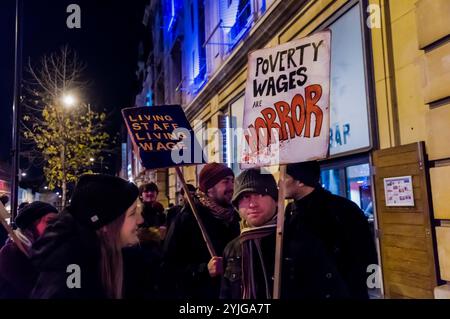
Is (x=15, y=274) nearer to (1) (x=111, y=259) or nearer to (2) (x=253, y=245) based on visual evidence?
(1) (x=111, y=259)

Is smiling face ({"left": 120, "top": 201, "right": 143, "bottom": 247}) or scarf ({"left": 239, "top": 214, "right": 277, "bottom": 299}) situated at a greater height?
smiling face ({"left": 120, "top": 201, "right": 143, "bottom": 247})

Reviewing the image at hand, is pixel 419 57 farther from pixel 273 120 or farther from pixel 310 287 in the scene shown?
pixel 310 287

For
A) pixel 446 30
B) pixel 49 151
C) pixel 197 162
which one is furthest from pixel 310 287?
pixel 49 151

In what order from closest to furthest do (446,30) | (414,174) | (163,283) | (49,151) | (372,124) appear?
1. (163,283)
2. (446,30)
3. (414,174)
4. (372,124)
5. (49,151)

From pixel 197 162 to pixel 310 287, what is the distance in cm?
214

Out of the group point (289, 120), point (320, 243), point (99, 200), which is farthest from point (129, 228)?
point (289, 120)

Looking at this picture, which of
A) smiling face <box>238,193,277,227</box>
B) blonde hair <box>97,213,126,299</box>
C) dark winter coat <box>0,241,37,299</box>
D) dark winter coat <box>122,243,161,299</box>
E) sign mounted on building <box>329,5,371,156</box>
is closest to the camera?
blonde hair <box>97,213,126,299</box>

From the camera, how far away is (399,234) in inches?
192

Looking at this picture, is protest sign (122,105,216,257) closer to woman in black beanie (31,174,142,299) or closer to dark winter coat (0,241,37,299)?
dark winter coat (0,241,37,299)

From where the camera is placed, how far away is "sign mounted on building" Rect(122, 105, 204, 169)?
14.2 feet

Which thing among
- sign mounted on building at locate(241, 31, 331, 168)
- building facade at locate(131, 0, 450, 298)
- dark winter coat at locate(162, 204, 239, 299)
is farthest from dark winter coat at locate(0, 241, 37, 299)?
building facade at locate(131, 0, 450, 298)

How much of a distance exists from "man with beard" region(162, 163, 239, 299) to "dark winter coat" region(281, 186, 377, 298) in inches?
28.7

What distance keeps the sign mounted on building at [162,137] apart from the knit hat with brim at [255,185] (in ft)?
4.76

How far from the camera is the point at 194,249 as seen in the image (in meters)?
3.85
